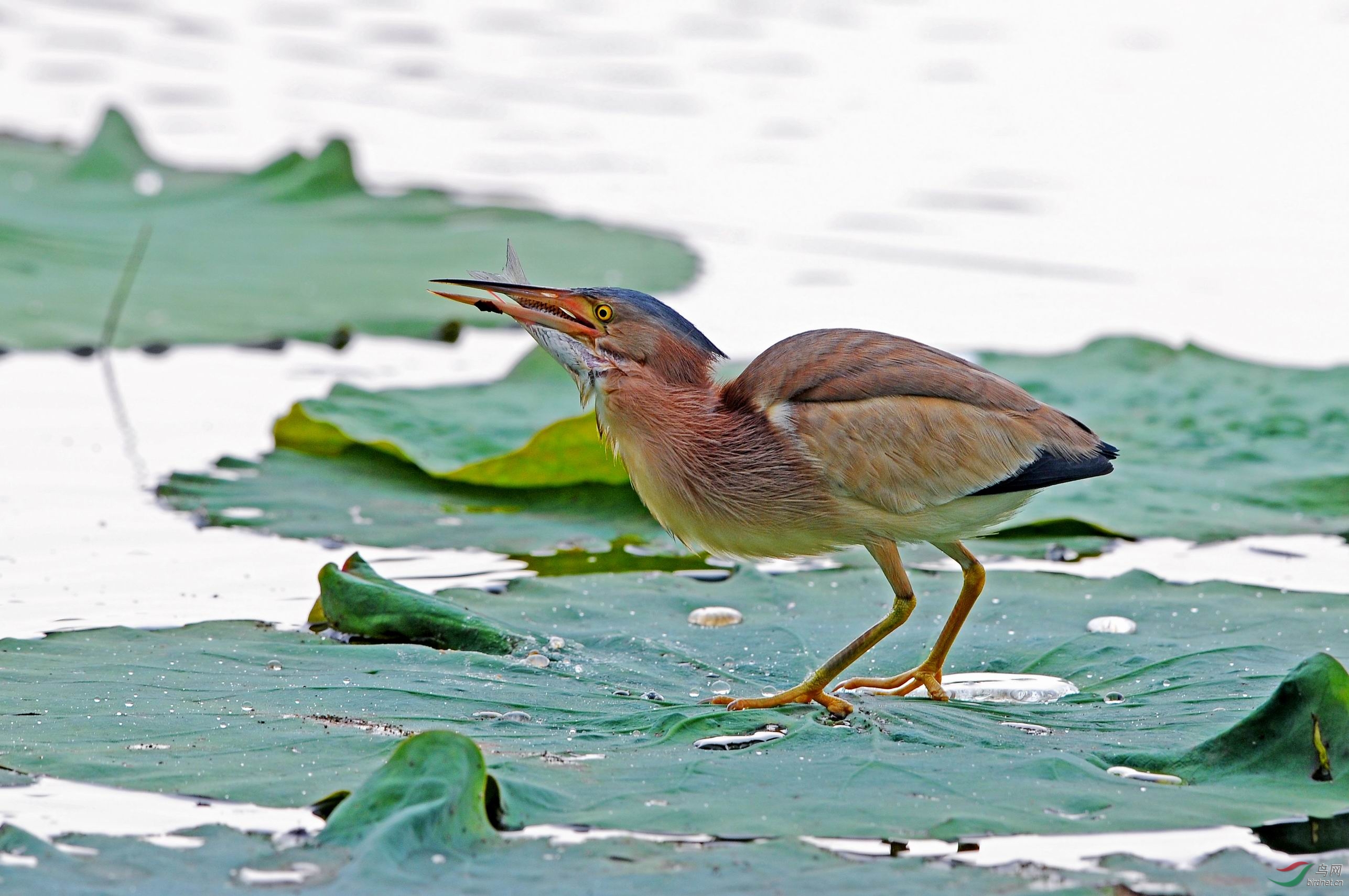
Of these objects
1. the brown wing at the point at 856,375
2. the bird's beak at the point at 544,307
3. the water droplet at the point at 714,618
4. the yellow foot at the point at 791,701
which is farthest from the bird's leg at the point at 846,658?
the bird's beak at the point at 544,307

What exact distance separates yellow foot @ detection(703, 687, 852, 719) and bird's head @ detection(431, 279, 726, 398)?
924mm

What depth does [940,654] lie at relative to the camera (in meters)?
5.35

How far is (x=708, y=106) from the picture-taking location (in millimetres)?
15266

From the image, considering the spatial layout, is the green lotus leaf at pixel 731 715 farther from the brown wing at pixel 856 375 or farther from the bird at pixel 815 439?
the brown wing at pixel 856 375

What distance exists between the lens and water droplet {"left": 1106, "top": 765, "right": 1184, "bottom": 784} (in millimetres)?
4414

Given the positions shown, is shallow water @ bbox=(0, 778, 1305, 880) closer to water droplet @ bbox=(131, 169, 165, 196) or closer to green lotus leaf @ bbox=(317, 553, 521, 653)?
green lotus leaf @ bbox=(317, 553, 521, 653)

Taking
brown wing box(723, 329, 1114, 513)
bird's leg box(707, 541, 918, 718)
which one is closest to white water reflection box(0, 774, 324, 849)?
bird's leg box(707, 541, 918, 718)

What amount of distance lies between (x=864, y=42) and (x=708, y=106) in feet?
9.10

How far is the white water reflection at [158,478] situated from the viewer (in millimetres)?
6051

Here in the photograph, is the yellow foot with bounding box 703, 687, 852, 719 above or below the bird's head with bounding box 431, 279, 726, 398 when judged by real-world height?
below

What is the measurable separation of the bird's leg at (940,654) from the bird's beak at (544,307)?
1.16 meters

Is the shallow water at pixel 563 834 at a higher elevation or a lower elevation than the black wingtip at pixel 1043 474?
lower

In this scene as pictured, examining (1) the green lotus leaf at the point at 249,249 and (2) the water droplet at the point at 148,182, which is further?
(2) the water droplet at the point at 148,182

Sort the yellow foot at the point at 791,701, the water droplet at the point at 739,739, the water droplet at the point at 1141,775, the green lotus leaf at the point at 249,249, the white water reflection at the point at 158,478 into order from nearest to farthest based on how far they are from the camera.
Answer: the water droplet at the point at 1141,775 < the water droplet at the point at 739,739 < the yellow foot at the point at 791,701 < the white water reflection at the point at 158,478 < the green lotus leaf at the point at 249,249
